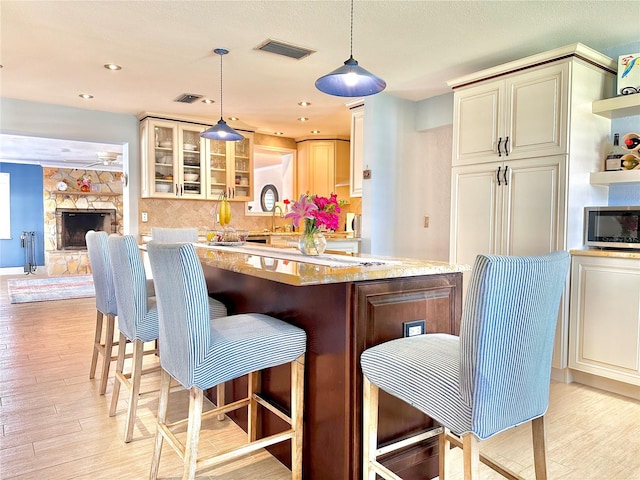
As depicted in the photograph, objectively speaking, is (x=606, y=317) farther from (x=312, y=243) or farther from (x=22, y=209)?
(x=22, y=209)

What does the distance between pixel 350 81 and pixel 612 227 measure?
2.02 m

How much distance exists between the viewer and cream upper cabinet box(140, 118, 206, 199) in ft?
17.3

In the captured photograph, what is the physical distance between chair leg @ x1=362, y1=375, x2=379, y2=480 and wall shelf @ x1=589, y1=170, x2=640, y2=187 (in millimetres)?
2433

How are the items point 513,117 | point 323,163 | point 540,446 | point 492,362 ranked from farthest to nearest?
point 323,163 < point 513,117 < point 540,446 < point 492,362

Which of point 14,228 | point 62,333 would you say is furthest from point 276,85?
point 14,228

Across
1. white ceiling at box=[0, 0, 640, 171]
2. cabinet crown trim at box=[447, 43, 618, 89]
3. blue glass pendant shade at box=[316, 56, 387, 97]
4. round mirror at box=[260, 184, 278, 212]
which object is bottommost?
round mirror at box=[260, 184, 278, 212]

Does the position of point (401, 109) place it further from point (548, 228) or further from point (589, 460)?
point (589, 460)

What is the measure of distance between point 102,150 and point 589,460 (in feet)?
27.8

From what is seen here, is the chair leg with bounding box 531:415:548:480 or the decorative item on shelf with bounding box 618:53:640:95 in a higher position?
the decorative item on shelf with bounding box 618:53:640:95

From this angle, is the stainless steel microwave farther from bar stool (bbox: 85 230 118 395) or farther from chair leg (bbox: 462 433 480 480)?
bar stool (bbox: 85 230 118 395)

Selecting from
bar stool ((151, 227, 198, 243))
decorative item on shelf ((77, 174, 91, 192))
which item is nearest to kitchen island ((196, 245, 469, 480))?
bar stool ((151, 227, 198, 243))

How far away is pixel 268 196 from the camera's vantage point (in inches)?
332

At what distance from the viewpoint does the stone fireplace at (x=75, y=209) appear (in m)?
9.75

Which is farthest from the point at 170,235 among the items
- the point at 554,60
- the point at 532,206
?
the point at 554,60
